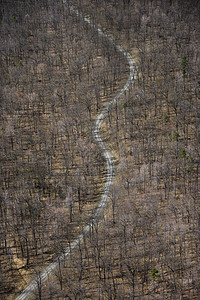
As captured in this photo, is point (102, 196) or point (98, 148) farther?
point (98, 148)

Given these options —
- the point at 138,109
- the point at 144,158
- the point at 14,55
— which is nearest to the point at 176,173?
the point at 144,158

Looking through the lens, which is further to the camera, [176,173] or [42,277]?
[176,173]

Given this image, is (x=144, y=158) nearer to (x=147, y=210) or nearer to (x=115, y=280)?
(x=147, y=210)

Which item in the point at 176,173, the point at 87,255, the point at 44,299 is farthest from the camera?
the point at 176,173

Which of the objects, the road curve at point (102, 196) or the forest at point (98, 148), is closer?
the road curve at point (102, 196)

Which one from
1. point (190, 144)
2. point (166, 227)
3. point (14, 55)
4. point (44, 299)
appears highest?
point (14, 55)

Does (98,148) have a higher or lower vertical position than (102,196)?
higher

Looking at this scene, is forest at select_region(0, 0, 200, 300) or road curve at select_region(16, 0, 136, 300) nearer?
road curve at select_region(16, 0, 136, 300)

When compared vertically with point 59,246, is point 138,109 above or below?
above
